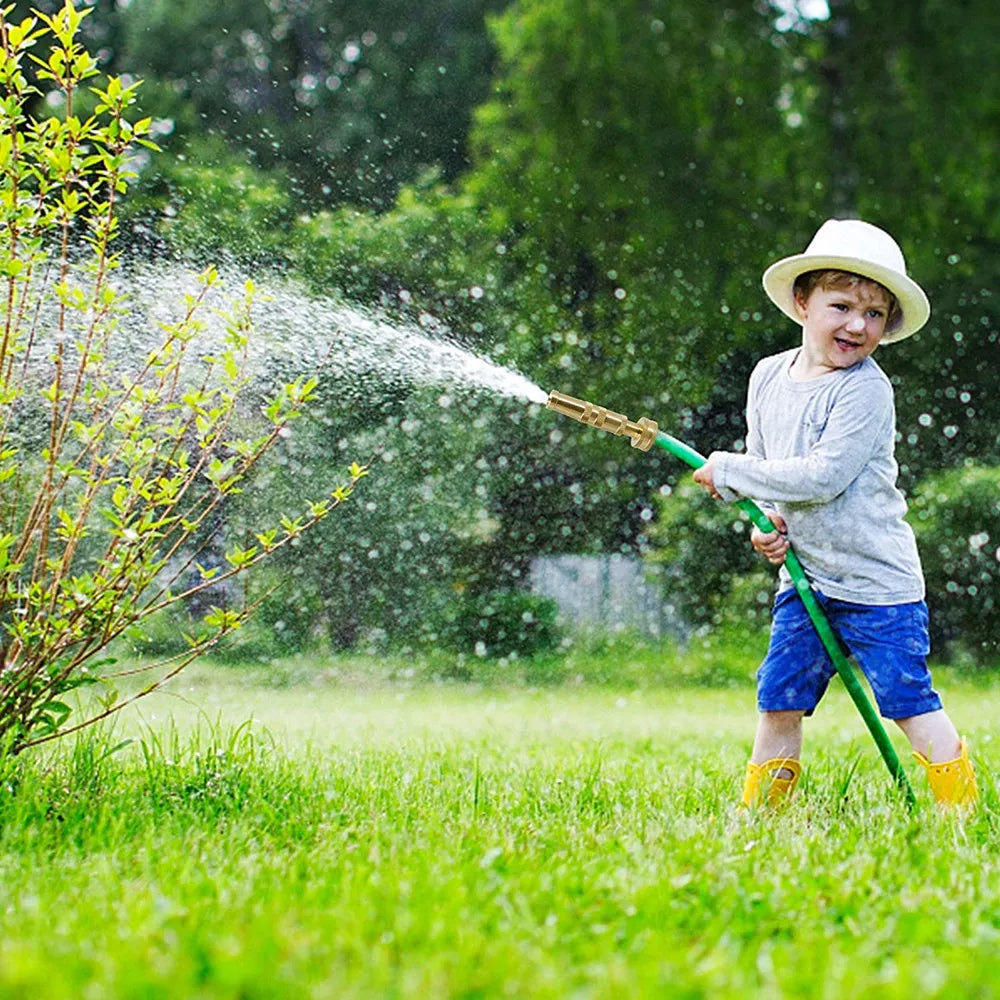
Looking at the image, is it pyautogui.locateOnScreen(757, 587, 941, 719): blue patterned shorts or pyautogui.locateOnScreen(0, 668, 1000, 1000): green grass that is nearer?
pyautogui.locateOnScreen(0, 668, 1000, 1000): green grass

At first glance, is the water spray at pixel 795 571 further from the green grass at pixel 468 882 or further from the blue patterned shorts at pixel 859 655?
the green grass at pixel 468 882

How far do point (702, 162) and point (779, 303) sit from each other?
618 cm

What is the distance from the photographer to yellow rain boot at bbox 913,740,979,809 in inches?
114

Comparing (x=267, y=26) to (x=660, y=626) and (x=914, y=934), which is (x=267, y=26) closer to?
(x=660, y=626)

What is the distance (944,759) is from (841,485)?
0.64 meters

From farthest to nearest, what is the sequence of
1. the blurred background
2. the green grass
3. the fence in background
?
the fence in background → the blurred background → the green grass

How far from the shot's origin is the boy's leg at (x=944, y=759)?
290 centimetres

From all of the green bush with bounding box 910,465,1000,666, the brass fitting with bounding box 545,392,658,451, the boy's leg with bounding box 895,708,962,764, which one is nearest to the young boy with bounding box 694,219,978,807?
the boy's leg with bounding box 895,708,962,764

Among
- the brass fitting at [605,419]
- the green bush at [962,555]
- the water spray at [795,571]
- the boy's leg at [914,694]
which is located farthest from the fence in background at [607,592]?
the brass fitting at [605,419]

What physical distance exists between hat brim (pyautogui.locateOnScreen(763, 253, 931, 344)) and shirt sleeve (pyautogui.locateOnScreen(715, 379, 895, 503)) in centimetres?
24

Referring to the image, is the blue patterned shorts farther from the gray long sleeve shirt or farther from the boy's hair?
the boy's hair

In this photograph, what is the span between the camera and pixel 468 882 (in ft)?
6.93

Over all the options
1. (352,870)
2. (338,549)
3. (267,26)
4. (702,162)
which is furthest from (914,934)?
(267,26)

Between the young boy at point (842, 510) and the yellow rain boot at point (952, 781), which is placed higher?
the young boy at point (842, 510)
